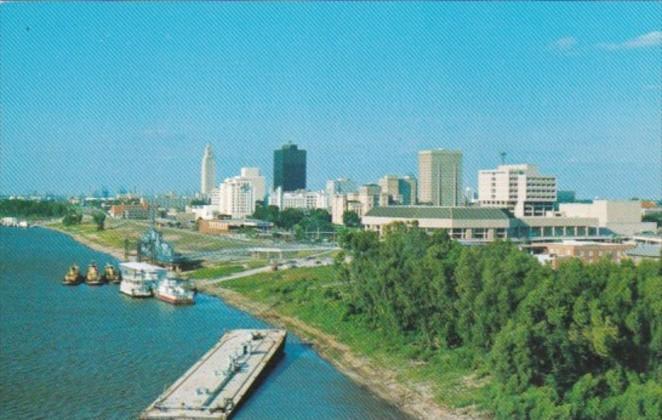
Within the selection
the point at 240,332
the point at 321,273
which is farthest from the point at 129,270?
the point at 240,332

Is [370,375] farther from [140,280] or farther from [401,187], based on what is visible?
[401,187]

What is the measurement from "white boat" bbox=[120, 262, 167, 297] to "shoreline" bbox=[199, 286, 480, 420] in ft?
28.8

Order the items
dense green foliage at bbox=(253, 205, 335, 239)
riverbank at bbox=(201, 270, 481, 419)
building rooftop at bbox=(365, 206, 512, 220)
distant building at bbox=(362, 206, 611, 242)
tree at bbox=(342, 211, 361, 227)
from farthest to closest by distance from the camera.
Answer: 1. tree at bbox=(342, 211, 361, 227)
2. dense green foliage at bbox=(253, 205, 335, 239)
3. building rooftop at bbox=(365, 206, 512, 220)
4. distant building at bbox=(362, 206, 611, 242)
5. riverbank at bbox=(201, 270, 481, 419)

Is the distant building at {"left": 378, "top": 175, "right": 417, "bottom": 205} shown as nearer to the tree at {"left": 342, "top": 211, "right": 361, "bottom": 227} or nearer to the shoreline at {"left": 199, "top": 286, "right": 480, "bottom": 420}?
the tree at {"left": 342, "top": 211, "right": 361, "bottom": 227}

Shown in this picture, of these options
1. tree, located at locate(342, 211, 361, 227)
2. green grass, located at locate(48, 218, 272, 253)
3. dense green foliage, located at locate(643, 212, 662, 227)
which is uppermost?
dense green foliage, located at locate(643, 212, 662, 227)

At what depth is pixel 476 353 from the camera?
2664 cm

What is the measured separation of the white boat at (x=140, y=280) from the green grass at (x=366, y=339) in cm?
463

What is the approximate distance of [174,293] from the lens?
150ft

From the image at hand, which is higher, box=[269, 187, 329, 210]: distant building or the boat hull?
box=[269, 187, 329, 210]: distant building

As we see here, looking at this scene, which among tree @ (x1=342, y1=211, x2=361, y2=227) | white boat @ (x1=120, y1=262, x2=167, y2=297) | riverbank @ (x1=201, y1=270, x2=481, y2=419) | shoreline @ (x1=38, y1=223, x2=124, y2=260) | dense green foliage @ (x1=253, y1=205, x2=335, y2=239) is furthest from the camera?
tree @ (x1=342, y1=211, x2=361, y2=227)

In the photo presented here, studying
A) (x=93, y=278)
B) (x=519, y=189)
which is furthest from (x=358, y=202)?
(x=93, y=278)

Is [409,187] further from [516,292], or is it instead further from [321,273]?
[516,292]

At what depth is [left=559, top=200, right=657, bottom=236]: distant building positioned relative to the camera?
83.5 meters

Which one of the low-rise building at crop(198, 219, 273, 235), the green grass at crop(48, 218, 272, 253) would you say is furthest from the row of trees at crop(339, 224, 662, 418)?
the low-rise building at crop(198, 219, 273, 235)
